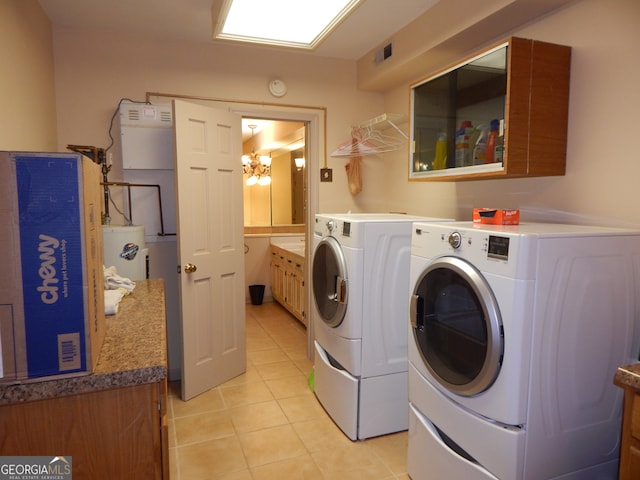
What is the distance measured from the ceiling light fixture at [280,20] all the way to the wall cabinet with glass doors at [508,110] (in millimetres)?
671

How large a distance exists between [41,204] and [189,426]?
2081mm

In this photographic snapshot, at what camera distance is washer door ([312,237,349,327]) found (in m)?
2.36

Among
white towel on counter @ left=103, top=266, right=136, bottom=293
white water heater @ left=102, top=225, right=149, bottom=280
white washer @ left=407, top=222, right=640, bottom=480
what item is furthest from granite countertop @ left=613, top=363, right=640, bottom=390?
white water heater @ left=102, top=225, right=149, bottom=280

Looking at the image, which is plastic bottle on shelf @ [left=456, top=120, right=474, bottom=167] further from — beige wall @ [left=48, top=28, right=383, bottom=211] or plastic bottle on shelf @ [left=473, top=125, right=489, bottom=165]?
beige wall @ [left=48, top=28, right=383, bottom=211]

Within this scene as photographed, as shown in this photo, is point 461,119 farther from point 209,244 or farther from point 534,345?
point 209,244

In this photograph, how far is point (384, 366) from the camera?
2391 millimetres

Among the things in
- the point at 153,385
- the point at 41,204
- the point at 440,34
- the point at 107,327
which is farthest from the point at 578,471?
the point at 440,34

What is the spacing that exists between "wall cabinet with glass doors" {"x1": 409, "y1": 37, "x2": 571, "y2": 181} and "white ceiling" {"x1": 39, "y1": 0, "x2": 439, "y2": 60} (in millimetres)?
587

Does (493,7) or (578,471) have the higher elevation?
(493,7)

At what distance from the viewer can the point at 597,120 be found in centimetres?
185

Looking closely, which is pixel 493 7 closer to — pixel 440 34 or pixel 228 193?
pixel 440 34

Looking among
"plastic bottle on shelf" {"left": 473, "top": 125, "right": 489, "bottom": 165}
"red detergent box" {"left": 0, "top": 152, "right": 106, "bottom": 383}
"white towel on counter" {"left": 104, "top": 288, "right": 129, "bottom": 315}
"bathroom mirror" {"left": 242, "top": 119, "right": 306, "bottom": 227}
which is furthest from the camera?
"bathroom mirror" {"left": 242, "top": 119, "right": 306, "bottom": 227}

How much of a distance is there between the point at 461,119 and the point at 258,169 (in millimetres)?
4347

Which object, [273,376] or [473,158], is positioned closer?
[473,158]
